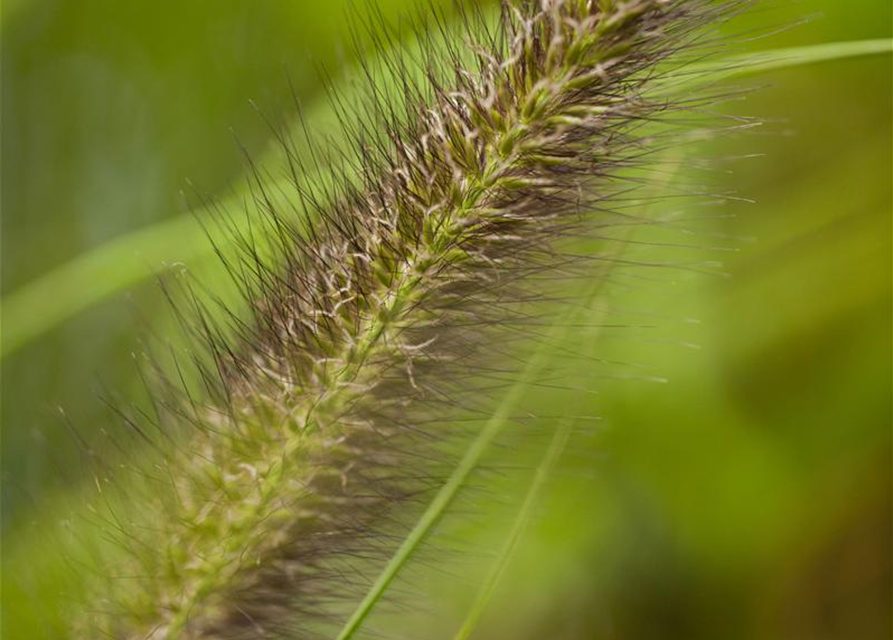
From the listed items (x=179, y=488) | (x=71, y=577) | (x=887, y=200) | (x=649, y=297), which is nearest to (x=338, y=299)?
(x=179, y=488)

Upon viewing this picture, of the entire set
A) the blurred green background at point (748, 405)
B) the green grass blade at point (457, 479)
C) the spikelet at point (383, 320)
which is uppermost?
the spikelet at point (383, 320)

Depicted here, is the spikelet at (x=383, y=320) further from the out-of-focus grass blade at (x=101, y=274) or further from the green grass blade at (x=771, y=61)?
the out-of-focus grass blade at (x=101, y=274)

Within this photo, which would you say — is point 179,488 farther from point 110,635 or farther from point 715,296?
point 715,296

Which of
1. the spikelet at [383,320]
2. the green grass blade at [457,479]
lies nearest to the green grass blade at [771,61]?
the spikelet at [383,320]

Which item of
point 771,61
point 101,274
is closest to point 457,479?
point 771,61

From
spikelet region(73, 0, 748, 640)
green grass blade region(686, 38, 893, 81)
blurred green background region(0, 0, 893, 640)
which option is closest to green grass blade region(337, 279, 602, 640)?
spikelet region(73, 0, 748, 640)

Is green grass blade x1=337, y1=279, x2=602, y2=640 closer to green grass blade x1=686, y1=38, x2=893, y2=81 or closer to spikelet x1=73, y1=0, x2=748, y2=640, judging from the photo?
spikelet x1=73, y1=0, x2=748, y2=640

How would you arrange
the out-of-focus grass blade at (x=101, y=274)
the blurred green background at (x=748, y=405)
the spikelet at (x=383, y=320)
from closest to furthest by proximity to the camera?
1. the spikelet at (x=383, y=320)
2. the out-of-focus grass blade at (x=101, y=274)
3. the blurred green background at (x=748, y=405)

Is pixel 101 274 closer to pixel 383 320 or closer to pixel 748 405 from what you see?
pixel 383 320
